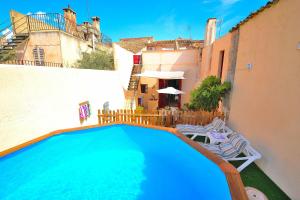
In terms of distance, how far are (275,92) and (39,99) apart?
10934 millimetres

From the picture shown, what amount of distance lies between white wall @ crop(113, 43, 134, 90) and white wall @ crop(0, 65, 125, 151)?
5.11m

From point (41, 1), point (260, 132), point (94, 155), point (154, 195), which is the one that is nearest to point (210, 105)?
point (260, 132)

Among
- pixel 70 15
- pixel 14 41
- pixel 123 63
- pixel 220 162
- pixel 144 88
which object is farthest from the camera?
pixel 144 88

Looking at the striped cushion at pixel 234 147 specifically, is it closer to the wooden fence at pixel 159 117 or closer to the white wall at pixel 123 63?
the wooden fence at pixel 159 117

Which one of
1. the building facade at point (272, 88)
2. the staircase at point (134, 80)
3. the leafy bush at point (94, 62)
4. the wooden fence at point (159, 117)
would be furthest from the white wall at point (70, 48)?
the building facade at point (272, 88)

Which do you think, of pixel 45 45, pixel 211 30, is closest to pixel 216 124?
pixel 211 30

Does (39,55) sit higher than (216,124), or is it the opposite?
(39,55)

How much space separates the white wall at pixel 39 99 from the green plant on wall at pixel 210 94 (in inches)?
327

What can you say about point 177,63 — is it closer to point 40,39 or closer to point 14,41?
point 40,39

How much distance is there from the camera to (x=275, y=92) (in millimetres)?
5816

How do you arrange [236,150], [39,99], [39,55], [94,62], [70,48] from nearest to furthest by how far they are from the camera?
1. [236,150]
2. [39,99]
3. [39,55]
4. [70,48]
5. [94,62]

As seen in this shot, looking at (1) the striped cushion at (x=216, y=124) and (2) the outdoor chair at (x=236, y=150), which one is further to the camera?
(1) the striped cushion at (x=216, y=124)

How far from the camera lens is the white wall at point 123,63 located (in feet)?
52.9

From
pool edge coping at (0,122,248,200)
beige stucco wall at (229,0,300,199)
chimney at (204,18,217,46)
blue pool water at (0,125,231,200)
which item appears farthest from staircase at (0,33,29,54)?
beige stucco wall at (229,0,300,199)
